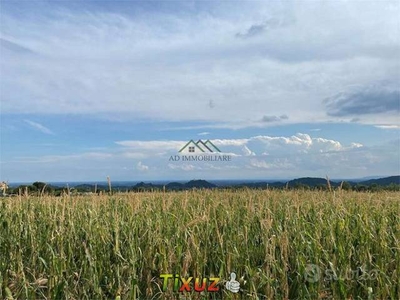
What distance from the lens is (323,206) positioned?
21.1 ft

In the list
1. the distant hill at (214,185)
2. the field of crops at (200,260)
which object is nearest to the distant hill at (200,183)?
the distant hill at (214,185)

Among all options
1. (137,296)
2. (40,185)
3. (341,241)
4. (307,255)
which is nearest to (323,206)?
(341,241)

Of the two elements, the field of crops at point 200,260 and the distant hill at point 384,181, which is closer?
the field of crops at point 200,260

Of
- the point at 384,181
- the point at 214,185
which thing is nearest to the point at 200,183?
the point at 214,185

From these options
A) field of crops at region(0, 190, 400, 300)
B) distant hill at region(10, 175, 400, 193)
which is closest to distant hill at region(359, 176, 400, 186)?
distant hill at region(10, 175, 400, 193)

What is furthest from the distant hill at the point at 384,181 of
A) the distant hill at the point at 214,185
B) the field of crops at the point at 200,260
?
the field of crops at the point at 200,260

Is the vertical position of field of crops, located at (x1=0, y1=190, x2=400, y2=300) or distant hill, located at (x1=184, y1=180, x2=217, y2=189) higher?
distant hill, located at (x1=184, y1=180, x2=217, y2=189)

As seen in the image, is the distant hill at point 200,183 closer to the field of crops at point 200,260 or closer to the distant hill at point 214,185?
the distant hill at point 214,185

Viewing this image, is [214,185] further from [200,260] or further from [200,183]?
[200,260]

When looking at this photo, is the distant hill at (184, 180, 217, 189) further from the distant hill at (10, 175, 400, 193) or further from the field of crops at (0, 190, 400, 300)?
the field of crops at (0, 190, 400, 300)

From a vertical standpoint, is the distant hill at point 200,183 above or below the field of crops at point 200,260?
above

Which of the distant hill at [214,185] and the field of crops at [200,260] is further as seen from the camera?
the distant hill at [214,185]

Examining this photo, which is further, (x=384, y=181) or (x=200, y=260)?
(x=384, y=181)

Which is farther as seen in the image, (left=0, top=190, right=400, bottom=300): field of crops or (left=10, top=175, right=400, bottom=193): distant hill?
(left=10, top=175, right=400, bottom=193): distant hill
